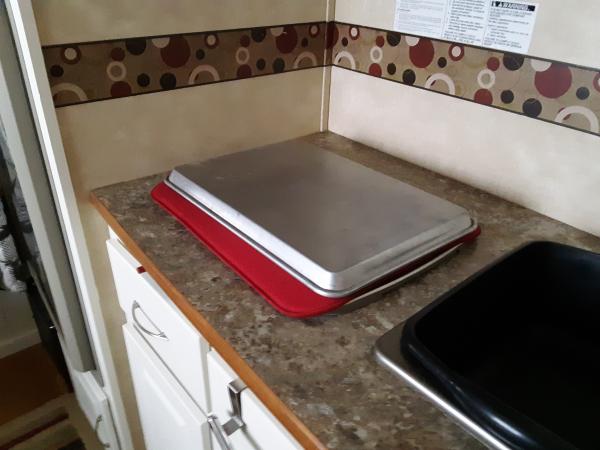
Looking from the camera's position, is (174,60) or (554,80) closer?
(554,80)

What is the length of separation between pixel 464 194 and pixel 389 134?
0.78 feet

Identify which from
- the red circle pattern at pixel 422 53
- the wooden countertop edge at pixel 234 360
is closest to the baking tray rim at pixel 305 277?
the wooden countertop edge at pixel 234 360

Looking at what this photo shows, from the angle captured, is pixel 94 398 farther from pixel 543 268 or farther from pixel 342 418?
pixel 543 268

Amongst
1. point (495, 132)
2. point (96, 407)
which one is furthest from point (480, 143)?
point (96, 407)

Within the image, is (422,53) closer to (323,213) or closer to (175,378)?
(323,213)

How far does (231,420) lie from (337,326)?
0.19 meters

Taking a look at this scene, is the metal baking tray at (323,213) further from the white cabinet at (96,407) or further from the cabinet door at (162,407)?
the white cabinet at (96,407)

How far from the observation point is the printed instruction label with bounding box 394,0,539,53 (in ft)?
2.61

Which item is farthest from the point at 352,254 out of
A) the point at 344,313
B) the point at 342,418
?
the point at 342,418

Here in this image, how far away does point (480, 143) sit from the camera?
921 mm

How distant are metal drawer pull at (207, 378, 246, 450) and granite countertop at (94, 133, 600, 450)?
6 cm

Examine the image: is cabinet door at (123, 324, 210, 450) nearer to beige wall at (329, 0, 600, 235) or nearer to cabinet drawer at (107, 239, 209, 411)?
cabinet drawer at (107, 239, 209, 411)

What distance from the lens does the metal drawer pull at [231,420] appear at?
0.61 m

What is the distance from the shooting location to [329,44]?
1147 millimetres
